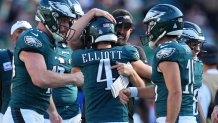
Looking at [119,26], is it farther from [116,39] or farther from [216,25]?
[216,25]

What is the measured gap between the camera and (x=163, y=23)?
7691 mm

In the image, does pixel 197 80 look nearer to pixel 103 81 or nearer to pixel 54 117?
pixel 103 81

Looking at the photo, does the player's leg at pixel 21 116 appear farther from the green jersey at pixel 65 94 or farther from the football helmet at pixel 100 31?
the green jersey at pixel 65 94

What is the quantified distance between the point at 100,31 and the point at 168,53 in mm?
966

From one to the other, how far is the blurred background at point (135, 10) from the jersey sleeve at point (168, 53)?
27.6 ft

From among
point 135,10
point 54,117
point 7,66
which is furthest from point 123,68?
point 135,10

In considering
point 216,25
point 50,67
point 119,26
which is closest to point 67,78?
point 50,67

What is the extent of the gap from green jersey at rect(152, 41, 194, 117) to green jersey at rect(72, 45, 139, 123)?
20.6 inches

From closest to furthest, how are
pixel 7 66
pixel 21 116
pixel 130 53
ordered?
pixel 21 116
pixel 130 53
pixel 7 66

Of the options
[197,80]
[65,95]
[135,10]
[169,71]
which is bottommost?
[65,95]

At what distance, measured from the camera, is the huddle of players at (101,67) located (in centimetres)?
732

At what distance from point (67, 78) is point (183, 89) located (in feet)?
3.78

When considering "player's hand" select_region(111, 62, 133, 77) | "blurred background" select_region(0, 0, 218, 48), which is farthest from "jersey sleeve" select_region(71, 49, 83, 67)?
"blurred background" select_region(0, 0, 218, 48)

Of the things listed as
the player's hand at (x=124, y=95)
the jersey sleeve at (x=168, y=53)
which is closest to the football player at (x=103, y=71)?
the player's hand at (x=124, y=95)
